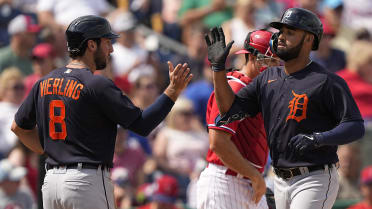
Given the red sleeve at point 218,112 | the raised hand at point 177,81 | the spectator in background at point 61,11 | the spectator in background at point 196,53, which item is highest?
the raised hand at point 177,81

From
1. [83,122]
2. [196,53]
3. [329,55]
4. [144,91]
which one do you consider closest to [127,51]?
[196,53]

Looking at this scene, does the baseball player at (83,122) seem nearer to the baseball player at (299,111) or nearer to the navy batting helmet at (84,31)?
the navy batting helmet at (84,31)

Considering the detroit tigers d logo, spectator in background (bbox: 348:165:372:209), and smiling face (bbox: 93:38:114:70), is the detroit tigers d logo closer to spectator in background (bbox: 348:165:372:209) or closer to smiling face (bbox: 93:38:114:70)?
smiling face (bbox: 93:38:114:70)

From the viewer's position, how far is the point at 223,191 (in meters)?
5.46

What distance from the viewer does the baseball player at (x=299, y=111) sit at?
498 centimetres

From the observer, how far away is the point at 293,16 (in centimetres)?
509

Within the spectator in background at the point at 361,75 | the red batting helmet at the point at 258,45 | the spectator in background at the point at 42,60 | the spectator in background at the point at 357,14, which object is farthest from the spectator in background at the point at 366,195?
the spectator in background at the point at 357,14

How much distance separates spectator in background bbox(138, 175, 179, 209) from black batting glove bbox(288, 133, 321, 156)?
3560 mm

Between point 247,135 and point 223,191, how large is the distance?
0.44 metres

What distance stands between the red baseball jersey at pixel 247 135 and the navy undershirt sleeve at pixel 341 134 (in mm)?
763

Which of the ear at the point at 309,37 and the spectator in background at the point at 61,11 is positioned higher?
the ear at the point at 309,37

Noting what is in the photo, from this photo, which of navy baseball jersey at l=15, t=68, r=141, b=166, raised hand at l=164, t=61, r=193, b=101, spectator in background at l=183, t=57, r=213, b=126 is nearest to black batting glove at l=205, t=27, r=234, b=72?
raised hand at l=164, t=61, r=193, b=101

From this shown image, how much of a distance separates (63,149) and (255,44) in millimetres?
1579

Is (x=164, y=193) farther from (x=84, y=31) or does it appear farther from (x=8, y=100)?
(x=84, y=31)
